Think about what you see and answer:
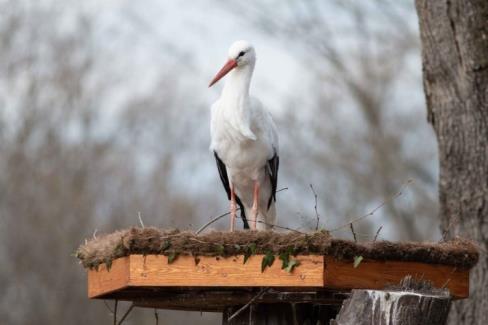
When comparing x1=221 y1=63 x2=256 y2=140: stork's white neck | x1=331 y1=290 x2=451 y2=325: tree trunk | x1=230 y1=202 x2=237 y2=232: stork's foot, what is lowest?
x1=331 y1=290 x2=451 y2=325: tree trunk

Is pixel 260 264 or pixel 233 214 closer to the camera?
pixel 260 264

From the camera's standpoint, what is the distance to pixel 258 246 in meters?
5.46

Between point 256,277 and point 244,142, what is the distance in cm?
218

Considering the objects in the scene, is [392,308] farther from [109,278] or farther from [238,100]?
[238,100]

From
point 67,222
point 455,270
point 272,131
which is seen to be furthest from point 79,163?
point 455,270

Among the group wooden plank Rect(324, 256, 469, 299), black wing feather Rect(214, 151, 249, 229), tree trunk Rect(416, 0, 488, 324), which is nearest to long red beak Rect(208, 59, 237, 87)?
black wing feather Rect(214, 151, 249, 229)

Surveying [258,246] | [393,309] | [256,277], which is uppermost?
[258,246]

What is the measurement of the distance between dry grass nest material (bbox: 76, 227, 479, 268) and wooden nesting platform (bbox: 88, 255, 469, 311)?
0.04 m

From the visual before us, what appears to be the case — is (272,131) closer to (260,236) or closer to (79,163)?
(260,236)

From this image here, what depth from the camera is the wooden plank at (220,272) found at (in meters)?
5.36

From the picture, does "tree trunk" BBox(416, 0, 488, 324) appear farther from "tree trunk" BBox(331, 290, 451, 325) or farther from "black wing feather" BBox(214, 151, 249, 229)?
"tree trunk" BBox(331, 290, 451, 325)

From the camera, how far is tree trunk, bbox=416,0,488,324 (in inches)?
303

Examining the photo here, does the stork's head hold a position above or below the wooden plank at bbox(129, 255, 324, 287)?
above

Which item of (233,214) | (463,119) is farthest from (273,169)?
(463,119)
